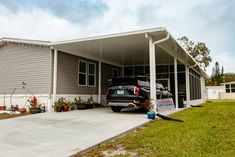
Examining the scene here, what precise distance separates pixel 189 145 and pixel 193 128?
6.46 ft

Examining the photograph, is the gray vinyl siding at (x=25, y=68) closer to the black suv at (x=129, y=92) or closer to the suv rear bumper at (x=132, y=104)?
the black suv at (x=129, y=92)

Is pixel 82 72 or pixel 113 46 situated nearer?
pixel 113 46

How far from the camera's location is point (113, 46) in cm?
1162

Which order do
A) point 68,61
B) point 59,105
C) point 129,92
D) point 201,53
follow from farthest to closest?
point 201,53 < point 68,61 < point 59,105 < point 129,92

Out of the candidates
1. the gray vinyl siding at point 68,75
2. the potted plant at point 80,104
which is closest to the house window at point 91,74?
the gray vinyl siding at point 68,75

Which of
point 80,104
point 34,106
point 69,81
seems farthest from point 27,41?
point 80,104

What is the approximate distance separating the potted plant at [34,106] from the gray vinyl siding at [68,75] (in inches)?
44.7

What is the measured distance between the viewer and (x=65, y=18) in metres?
18.0

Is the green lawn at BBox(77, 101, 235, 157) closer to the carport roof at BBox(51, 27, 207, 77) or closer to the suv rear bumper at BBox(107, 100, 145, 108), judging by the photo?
the suv rear bumper at BBox(107, 100, 145, 108)

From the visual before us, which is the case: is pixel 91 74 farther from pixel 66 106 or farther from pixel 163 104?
pixel 163 104

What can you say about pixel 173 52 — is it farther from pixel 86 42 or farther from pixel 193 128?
pixel 193 128

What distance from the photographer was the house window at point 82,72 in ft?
43.8

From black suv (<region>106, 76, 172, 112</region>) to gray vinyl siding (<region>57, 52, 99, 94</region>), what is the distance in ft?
9.96

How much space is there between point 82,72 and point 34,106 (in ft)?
11.9
